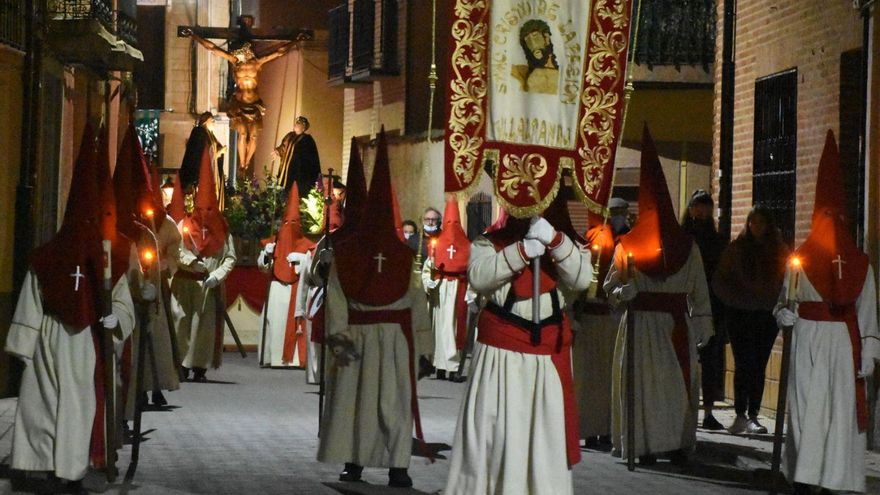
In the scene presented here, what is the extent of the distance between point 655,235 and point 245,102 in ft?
92.2

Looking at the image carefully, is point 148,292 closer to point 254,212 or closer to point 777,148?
point 777,148

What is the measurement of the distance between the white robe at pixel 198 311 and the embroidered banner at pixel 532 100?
10240mm

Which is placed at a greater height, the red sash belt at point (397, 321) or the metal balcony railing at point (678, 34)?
the metal balcony railing at point (678, 34)

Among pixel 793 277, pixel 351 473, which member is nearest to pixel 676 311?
pixel 793 277

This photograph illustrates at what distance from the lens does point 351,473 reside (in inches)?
500

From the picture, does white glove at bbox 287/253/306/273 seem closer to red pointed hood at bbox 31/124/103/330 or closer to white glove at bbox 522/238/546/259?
red pointed hood at bbox 31/124/103/330

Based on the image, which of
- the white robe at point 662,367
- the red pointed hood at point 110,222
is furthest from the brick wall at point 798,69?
the red pointed hood at point 110,222

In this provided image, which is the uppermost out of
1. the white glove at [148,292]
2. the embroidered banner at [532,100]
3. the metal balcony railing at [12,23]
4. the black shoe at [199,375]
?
the metal balcony railing at [12,23]

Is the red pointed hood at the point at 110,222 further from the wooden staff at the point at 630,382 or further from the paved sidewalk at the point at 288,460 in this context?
the wooden staff at the point at 630,382

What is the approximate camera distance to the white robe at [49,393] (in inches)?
454

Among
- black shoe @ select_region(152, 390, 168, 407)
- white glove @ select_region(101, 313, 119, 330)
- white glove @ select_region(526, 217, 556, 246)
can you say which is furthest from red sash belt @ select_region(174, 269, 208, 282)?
white glove @ select_region(526, 217, 556, 246)

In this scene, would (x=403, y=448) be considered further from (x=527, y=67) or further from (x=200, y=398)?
(x=200, y=398)

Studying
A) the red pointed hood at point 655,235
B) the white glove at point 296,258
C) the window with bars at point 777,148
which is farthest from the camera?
the white glove at point 296,258

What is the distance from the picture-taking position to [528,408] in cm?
1011
